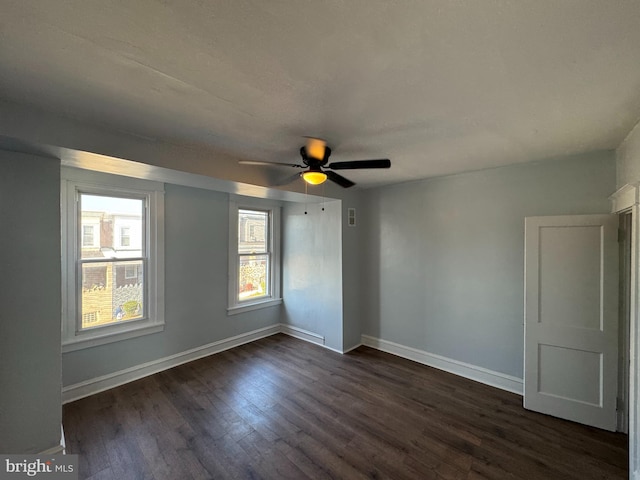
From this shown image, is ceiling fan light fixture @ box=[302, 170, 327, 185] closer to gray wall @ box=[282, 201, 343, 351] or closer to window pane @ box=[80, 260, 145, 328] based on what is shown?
gray wall @ box=[282, 201, 343, 351]

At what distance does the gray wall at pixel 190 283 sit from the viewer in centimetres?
331

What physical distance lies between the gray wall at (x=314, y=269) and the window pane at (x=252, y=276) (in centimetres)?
37

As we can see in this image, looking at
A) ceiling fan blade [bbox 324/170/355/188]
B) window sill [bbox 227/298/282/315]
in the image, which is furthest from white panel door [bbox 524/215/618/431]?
window sill [bbox 227/298/282/315]

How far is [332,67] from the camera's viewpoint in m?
1.29

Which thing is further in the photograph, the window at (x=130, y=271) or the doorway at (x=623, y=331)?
the window at (x=130, y=271)

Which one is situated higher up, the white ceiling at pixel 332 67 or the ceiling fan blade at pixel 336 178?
the white ceiling at pixel 332 67

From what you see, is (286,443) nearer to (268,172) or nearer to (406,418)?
(406,418)

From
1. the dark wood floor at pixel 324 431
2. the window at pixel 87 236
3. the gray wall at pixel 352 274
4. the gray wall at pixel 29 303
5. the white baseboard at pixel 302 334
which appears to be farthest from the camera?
the white baseboard at pixel 302 334

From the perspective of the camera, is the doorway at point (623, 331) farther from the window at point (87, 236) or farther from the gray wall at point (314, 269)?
the window at point (87, 236)

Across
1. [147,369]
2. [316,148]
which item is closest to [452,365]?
[316,148]

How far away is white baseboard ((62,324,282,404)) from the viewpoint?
2.82 m

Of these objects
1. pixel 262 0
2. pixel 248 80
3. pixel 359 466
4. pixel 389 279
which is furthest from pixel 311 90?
pixel 389 279

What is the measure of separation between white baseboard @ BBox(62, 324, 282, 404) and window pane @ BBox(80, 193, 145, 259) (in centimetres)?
138

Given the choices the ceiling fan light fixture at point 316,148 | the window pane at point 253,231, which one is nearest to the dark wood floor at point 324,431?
the window pane at point 253,231
